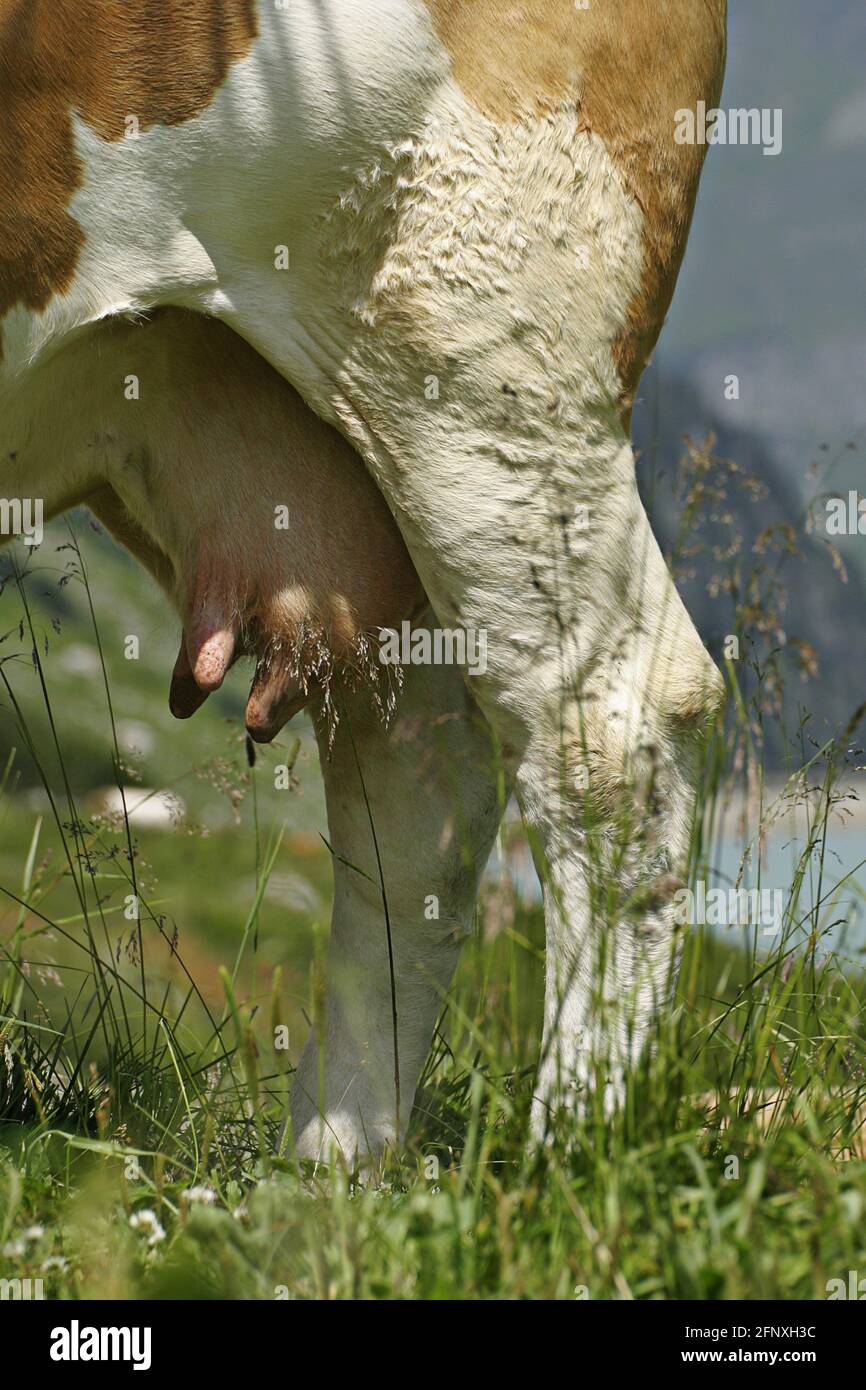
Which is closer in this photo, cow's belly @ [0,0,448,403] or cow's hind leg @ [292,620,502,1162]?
cow's belly @ [0,0,448,403]

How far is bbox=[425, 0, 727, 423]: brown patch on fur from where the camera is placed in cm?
207

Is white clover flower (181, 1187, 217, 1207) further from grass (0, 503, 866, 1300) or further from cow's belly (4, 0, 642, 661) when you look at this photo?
cow's belly (4, 0, 642, 661)

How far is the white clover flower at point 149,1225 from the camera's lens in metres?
1.78

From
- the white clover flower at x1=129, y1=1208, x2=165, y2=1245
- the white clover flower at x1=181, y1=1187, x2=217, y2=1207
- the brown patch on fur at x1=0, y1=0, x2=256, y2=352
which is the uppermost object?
the brown patch on fur at x1=0, y1=0, x2=256, y2=352

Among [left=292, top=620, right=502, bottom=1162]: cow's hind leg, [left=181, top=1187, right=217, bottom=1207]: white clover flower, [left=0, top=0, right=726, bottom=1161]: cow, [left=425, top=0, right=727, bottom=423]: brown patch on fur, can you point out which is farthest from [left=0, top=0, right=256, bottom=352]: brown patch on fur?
[left=181, top=1187, right=217, bottom=1207]: white clover flower

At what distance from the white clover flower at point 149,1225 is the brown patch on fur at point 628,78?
1.42 meters

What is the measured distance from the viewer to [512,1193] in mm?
1620

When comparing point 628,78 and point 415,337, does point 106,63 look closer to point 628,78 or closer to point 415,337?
point 415,337

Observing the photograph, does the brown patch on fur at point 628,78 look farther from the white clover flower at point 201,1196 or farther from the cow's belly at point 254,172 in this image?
the white clover flower at point 201,1196

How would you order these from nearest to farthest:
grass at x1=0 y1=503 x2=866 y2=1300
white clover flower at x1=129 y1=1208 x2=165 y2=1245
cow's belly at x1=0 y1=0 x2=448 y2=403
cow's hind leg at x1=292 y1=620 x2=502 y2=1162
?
grass at x1=0 y1=503 x2=866 y2=1300 → white clover flower at x1=129 y1=1208 x2=165 y2=1245 → cow's belly at x1=0 y1=0 x2=448 y2=403 → cow's hind leg at x1=292 y1=620 x2=502 y2=1162

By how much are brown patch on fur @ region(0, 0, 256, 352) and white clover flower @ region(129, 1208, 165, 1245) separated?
1.49m

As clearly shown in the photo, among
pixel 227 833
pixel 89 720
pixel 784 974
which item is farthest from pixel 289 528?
Result: pixel 89 720

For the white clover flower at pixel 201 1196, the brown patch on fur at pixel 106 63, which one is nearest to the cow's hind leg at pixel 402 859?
the white clover flower at pixel 201 1196
